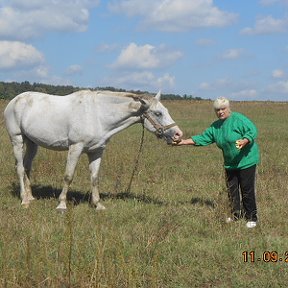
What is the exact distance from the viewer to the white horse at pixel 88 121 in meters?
8.05

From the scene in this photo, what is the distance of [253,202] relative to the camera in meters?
6.98

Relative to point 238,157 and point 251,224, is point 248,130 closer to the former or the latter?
point 238,157

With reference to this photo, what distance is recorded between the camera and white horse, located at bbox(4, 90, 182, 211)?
26.4ft

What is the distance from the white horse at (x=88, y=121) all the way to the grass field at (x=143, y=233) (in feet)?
3.05

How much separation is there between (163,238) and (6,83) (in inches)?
2598

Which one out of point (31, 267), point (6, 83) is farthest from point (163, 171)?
point (6, 83)

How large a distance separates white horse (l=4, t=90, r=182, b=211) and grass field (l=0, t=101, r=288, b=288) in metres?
0.93

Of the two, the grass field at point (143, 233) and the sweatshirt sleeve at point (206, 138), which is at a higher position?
the sweatshirt sleeve at point (206, 138)

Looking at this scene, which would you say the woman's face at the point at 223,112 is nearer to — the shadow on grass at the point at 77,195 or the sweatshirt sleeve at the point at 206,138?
the sweatshirt sleeve at the point at 206,138

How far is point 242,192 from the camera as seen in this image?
7078 mm

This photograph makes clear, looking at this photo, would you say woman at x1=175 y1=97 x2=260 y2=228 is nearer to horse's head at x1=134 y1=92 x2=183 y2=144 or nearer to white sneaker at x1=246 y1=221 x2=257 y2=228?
white sneaker at x1=246 y1=221 x2=257 y2=228

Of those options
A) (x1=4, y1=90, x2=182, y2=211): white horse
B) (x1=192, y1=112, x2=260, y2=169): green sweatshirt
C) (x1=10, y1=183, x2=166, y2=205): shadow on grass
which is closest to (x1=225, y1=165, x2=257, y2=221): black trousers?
(x1=192, y1=112, x2=260, y2=169): green sweatshirt

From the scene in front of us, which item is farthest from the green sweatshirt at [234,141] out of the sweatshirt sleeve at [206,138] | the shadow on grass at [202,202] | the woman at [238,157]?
the shadow on grass at [202,202]
